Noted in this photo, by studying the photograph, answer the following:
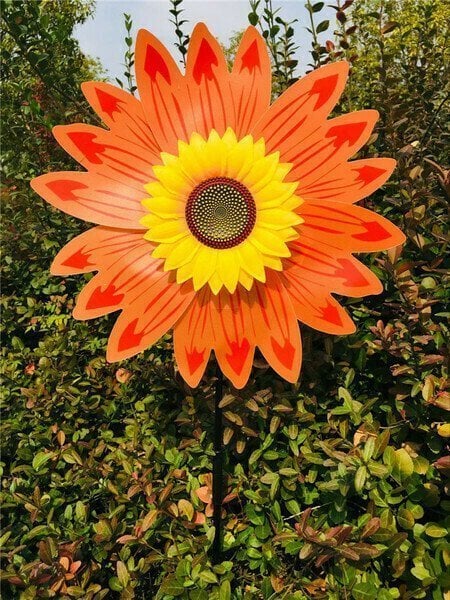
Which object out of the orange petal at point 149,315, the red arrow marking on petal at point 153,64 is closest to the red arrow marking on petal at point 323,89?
the red arrow marking on petal at point 153,64

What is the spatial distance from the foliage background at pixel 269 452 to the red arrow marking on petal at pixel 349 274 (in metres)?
0.20

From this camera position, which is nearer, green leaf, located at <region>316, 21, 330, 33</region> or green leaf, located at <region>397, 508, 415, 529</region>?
green leaf, located at <region>397, 508, 415, 529</region>

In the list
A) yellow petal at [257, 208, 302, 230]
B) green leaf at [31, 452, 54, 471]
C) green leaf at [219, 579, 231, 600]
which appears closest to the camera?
yellow petal at [257, 208, 302, 230]

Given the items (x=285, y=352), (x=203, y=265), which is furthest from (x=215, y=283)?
(x=285, y=352)

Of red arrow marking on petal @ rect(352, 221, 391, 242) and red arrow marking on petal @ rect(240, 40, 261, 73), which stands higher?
red arrow marking on petal @ rect(240, 40, 261, 73)

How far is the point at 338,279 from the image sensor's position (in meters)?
0.67

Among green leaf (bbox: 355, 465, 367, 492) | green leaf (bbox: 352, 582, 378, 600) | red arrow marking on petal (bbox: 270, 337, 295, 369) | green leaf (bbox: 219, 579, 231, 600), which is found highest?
red arrow marking on petal (bbox: 270, 337, 295, 369)

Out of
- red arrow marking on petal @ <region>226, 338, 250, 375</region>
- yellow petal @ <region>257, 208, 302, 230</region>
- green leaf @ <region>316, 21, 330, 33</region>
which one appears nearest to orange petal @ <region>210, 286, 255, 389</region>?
red arrow marking on petal @ <region>226, 338, 250, 375</region>

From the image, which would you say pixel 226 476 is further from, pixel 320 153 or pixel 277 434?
pixel 320 153

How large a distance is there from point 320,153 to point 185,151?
187mm

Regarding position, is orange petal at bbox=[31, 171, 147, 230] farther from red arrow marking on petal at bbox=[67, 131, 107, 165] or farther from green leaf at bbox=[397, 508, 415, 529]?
green leaf at bbox=[397, 508, 415, 529]

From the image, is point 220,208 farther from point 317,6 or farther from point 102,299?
point 317,6

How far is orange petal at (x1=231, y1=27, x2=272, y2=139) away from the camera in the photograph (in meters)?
0.69

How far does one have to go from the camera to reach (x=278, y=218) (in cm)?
63
